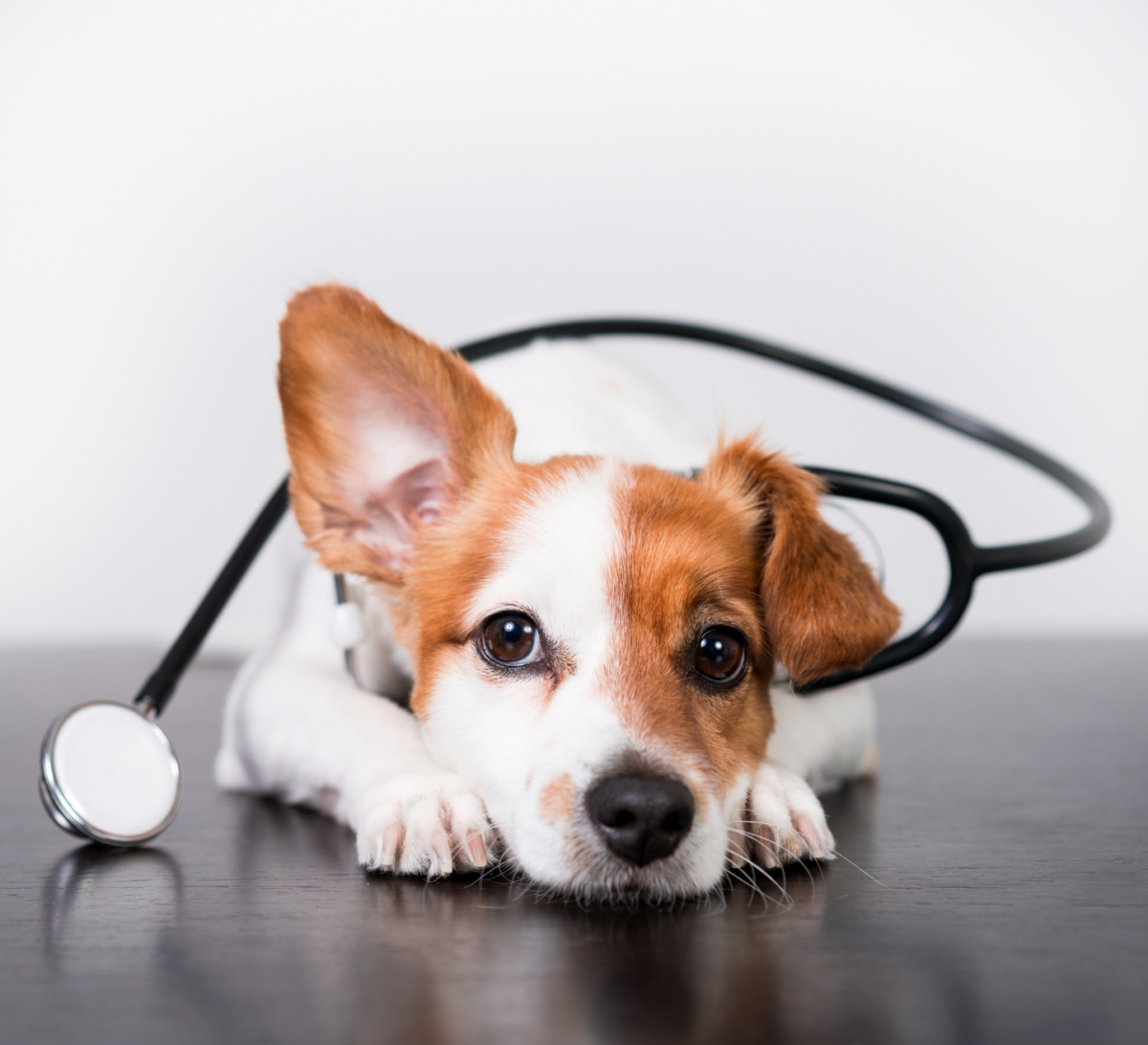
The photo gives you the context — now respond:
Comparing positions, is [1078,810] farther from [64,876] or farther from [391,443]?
[64,876]

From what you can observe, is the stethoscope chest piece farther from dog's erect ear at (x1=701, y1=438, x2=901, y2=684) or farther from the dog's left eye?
dog's erect ear at (x1=701, y1=438, x2=901, y2=684)


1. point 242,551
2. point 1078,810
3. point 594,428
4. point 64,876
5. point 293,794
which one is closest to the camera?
point 64,876

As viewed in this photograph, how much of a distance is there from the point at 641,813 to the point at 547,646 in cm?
31

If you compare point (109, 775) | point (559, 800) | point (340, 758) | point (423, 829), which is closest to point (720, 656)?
point (559, 800)

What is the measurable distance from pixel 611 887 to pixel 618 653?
29 centimetres

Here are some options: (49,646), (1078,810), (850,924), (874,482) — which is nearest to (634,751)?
(850,924)

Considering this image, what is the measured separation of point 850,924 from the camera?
115 cm

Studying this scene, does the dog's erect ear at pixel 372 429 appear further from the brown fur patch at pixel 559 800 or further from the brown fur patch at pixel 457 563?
the brown fur patch at pixel 559 800

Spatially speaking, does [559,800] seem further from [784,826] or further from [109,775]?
[109,775]

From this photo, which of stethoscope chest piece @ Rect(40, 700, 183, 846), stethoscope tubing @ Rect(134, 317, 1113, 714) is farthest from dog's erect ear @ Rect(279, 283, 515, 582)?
stethoscope chest piece @ Rect(40, 700, 183, 846)

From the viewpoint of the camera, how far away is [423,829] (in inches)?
53.6

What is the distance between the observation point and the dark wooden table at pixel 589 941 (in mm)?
896

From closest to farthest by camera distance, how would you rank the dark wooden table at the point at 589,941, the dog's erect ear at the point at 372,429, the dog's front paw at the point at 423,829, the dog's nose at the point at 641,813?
1. the dark wooden table at the point at 589,941
2. the dog's nose at the point at 641,813
3. the dog's front paw at the point at 423,829
4. the dog's erect ear at the point at 372,429

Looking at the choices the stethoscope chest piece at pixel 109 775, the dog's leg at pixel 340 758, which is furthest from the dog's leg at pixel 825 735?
the stethoscope chest piece at pixel 109 775
